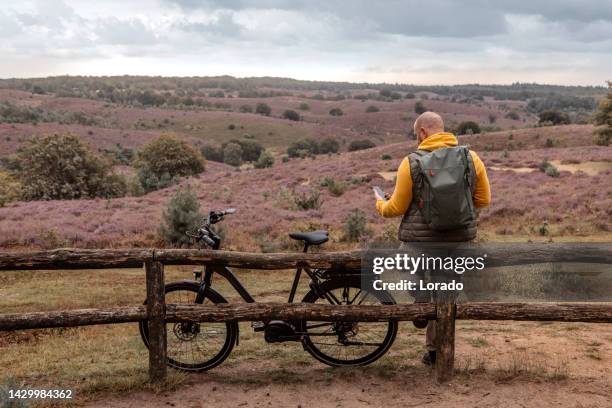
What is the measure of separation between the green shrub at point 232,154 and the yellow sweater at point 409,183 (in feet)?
239

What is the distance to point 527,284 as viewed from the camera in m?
10.9

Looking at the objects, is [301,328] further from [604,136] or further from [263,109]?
[263,109]

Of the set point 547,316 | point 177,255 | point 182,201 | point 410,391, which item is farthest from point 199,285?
point 182,201

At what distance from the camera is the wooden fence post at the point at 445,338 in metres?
5.92

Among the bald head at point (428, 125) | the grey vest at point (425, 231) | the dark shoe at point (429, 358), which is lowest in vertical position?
the dark shoe at point (429, 358)

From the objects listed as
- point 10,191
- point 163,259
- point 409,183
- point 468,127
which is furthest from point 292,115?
point 409,183

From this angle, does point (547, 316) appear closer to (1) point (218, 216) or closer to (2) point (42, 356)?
(1) point (218, 216)

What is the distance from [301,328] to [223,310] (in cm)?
98

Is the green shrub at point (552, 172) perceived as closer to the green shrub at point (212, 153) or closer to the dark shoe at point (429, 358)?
the dark shoe at point (429, 358)

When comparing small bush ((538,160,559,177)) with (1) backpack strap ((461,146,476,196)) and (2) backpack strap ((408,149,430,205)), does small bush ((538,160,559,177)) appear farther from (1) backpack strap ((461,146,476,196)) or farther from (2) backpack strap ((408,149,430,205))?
(2) backpack strap ((408,149,430,205))

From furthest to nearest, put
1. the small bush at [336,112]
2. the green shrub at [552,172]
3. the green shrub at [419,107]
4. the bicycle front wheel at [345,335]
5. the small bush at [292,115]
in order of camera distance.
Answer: the small bush at [336,112]
the small bush at [292,115]
the green shrub at [419,107]
the green shrub at [552,172]
the bicycle front wheel at [345,335]

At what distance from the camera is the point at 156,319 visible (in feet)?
19.2

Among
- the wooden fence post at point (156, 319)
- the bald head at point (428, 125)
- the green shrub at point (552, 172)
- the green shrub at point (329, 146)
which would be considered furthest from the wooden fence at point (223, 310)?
the green shrub at point (329, 146)

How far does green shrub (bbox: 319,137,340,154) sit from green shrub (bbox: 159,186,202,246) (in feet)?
211
